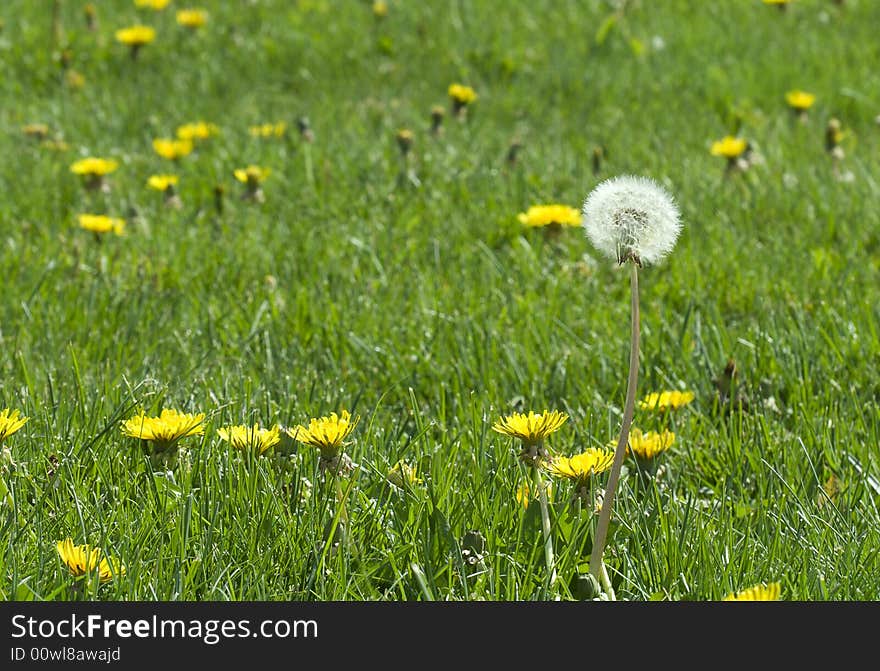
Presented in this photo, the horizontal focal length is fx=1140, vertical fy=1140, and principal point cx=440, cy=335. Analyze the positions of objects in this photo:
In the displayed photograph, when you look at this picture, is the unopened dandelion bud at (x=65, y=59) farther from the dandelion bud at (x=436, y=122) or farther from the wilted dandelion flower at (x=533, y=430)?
the wilted dandelion flower at (x=533, y=430)

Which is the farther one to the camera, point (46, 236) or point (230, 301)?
point (46, 236)

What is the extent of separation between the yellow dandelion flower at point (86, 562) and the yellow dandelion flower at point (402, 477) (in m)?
0.46

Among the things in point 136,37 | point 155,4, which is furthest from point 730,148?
point 155,4

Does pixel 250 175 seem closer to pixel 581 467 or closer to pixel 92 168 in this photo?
pixel 92 168

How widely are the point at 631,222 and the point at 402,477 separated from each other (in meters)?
0.60

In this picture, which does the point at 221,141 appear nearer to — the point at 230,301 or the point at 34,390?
the point at 230,301

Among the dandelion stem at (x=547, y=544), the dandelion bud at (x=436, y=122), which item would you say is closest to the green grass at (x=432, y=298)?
the dandelion stem at (x=547, y=544)

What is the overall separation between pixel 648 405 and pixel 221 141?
8.59 ft

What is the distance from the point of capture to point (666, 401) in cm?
231

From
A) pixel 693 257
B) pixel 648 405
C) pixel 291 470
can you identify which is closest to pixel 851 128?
pixel 693 257

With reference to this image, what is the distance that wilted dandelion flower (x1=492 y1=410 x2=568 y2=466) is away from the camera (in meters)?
1.81

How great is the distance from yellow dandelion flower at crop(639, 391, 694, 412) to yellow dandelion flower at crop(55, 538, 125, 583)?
1.11 m

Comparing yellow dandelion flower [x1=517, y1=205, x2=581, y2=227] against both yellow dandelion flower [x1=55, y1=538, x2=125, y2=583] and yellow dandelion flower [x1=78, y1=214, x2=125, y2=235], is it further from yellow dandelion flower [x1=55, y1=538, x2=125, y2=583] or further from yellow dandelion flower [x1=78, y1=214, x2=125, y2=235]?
yellow dandelion flower [x1=55, y1=538, x2=125, y2=583]

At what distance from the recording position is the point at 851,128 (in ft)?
15.4
